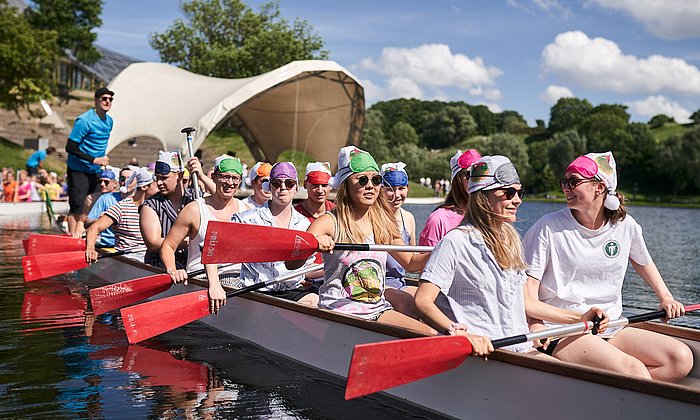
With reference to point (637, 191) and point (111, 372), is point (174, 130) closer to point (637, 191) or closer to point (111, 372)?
point (111, 372)

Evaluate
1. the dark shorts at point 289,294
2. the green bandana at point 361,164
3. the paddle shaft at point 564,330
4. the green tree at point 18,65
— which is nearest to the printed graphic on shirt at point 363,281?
the green bandana at point 361,164

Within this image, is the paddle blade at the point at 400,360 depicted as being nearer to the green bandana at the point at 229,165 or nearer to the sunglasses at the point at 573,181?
the sunglasses at the point at 573,181

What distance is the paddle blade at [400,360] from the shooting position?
3859 mm

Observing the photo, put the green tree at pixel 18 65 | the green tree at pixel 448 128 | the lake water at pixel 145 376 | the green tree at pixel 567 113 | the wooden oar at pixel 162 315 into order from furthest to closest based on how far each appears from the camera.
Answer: the green tree at pixel 448 128 < the green tree at pixel 567 113 < the green tree at pixel 18 65 < the wooden oar at pixel 162 315 < the lake water at pixel 145 376

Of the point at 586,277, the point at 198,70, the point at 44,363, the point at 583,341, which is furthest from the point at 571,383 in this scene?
the point at 198,70

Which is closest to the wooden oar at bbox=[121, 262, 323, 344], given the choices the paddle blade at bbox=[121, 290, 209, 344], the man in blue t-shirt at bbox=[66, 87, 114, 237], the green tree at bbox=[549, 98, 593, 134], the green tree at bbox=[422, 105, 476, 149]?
the paddle blade at bbox=[121, 290, 209, 344]

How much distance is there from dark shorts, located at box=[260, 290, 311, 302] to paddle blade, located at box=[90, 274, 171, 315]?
125cm

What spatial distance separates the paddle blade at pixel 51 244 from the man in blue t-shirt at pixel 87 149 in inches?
25.6

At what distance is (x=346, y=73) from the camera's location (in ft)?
78.5

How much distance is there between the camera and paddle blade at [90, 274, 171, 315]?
7301mm

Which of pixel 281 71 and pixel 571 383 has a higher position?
pixel 281 71

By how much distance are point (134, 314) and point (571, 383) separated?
374 cm

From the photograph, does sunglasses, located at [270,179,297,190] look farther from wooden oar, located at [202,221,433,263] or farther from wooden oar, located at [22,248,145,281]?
wooden oar, located at [22,248,145,281]

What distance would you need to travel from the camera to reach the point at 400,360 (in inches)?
157
